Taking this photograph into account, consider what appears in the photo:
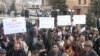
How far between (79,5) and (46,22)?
3308mm

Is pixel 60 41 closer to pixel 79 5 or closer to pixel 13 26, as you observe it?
pixel 13 26

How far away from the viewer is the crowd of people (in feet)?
24.0

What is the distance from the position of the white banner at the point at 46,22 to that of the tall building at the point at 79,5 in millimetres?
1881

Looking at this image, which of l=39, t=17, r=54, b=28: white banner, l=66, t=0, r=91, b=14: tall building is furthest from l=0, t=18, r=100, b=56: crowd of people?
l=66, t=0, r=91, b=14: tall building

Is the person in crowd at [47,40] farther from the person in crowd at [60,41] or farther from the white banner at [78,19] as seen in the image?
the white banner at [78,19]

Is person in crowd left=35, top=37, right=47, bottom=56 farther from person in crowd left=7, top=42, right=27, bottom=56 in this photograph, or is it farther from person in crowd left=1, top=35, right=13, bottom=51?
person in crowd left=7, top=42, right=27, bottom=56

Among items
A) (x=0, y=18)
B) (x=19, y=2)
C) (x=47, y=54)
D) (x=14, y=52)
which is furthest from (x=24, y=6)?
(x=14, y=52)

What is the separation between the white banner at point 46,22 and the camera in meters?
8.92

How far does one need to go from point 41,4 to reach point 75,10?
1.21 meters

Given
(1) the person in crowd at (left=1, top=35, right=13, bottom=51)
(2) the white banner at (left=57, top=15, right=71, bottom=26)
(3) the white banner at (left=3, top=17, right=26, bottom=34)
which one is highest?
(3) the white banner at (left=3, top=17, right=26, bottom=34)

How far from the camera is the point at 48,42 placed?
28.9ft

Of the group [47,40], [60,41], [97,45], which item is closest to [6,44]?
[47,40]

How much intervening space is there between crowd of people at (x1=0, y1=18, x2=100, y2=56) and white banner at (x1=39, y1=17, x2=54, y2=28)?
0.13 metres

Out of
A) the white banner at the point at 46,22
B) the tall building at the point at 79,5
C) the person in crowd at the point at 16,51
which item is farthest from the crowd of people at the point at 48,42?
the tall building at the point at 79,5
